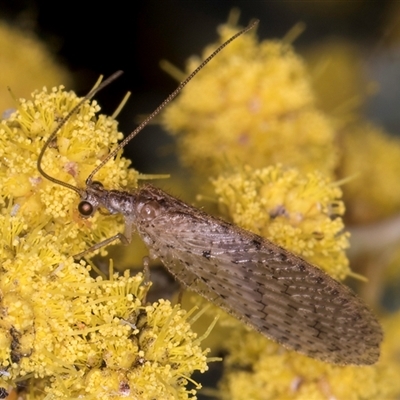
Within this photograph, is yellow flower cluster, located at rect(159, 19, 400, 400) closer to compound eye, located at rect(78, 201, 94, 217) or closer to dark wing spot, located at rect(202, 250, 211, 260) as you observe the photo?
dark wing spot, located at rect(202, 250, 211, 260)

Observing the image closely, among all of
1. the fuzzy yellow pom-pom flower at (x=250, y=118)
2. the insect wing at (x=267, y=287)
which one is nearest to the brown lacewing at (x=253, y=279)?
the insect wing at (x=267, y=287)

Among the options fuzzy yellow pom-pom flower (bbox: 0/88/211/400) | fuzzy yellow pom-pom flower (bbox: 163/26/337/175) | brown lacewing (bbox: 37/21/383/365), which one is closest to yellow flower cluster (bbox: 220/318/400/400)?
brown lacewing (bbox: 37/21/383/365)

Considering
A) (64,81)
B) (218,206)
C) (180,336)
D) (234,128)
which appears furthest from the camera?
(64,81)

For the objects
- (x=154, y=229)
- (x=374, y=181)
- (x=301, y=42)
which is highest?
(x=301, y=42)

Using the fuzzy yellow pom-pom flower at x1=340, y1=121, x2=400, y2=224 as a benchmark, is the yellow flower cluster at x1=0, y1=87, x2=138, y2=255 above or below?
below

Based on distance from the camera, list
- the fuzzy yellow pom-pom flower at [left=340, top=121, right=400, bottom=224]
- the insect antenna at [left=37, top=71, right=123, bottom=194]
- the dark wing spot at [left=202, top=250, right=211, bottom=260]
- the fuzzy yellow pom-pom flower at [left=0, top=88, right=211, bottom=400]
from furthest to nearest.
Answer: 1. the fuzzy yellow pom-pom flower at [left=340, top=121, right=400, bottom=224]
2. the dark wing spot at [left=202, top=250, right=211, bottom=260]
3. the insect antenna at [left=37, top=71, right=123, bottom=194]
4. the fuzzy yellow pom-pom flower at [left=0, top=88, right=211, bottom=400]

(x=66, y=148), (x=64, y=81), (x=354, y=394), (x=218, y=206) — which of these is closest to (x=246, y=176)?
(x=218, y=206)

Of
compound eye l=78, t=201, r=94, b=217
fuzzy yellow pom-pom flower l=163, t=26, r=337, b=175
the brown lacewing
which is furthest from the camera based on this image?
fuzzy yellow pom-pom flower l=163, t=26, r=337, b=175

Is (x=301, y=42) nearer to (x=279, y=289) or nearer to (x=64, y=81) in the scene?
(x=64, y=81)
